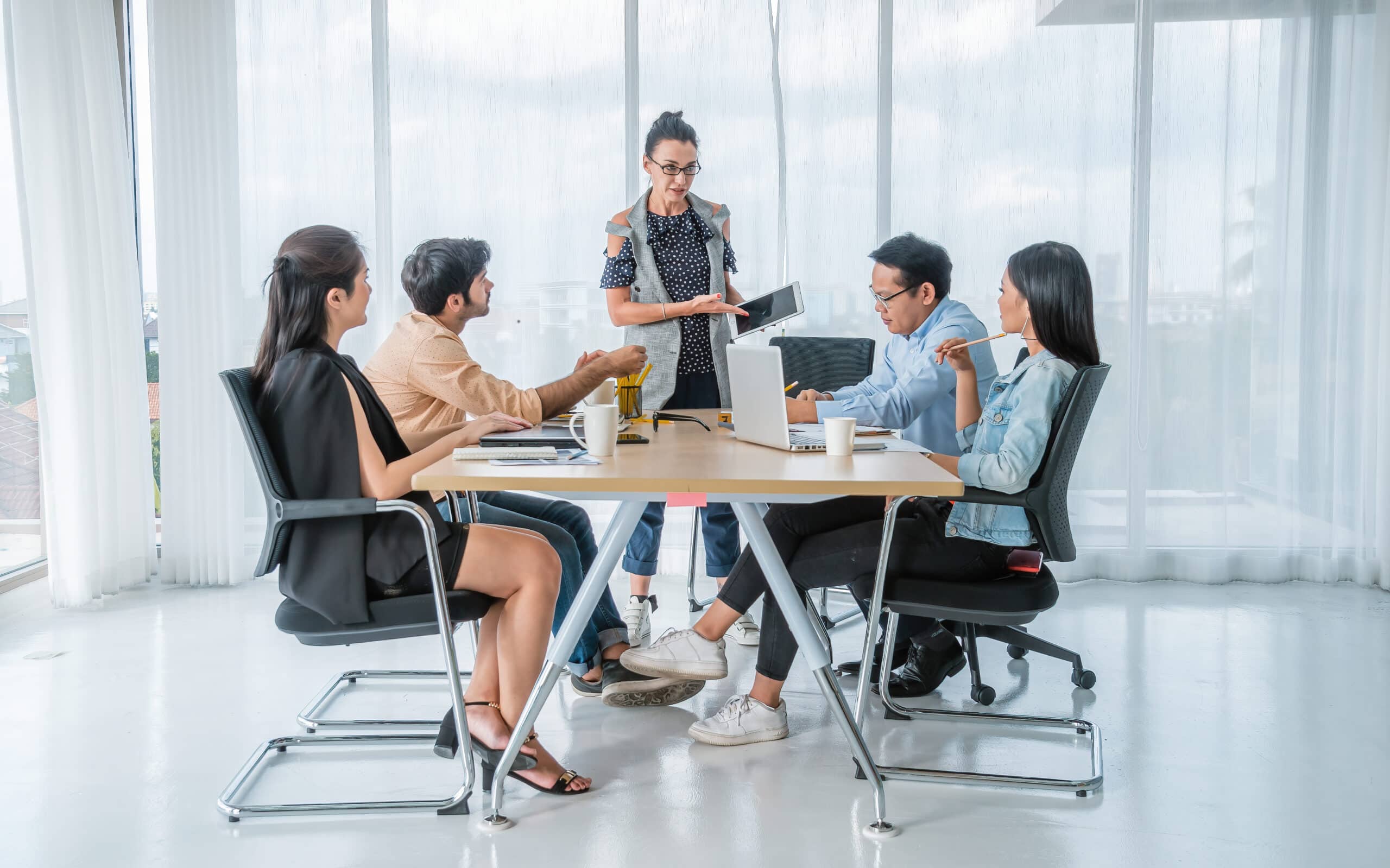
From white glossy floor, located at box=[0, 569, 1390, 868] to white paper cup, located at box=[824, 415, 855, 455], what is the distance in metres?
0.75

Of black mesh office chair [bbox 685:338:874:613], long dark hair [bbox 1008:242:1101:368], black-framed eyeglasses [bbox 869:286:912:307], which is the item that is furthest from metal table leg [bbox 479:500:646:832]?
black mesh office chair [bbox 685:338:874:613]

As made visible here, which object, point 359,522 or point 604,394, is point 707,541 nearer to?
point 604,394

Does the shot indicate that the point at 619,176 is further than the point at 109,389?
Yes

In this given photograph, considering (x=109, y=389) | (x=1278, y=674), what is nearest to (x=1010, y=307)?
(x=1278, y=674)

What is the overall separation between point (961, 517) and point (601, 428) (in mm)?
832

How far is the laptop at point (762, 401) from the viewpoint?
7.06ft

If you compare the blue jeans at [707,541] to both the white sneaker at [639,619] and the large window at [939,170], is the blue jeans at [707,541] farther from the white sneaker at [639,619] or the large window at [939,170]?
the large window at [939,170]

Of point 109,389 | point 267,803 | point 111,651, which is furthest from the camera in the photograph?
point 109,389

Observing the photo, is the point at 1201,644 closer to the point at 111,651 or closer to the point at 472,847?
the point at 472,847

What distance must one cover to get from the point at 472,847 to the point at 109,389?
277cm

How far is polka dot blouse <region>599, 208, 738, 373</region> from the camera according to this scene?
3365 mm

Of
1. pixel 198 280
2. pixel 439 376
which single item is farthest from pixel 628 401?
pixel 198 280

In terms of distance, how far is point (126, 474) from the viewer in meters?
4.09

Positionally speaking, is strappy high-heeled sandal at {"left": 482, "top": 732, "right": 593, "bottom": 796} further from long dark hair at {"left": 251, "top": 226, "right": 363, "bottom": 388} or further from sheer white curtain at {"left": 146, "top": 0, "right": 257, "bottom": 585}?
sheer white curtain at {"left": 146, "top": 0, "right": 257, "bottom": 585}
